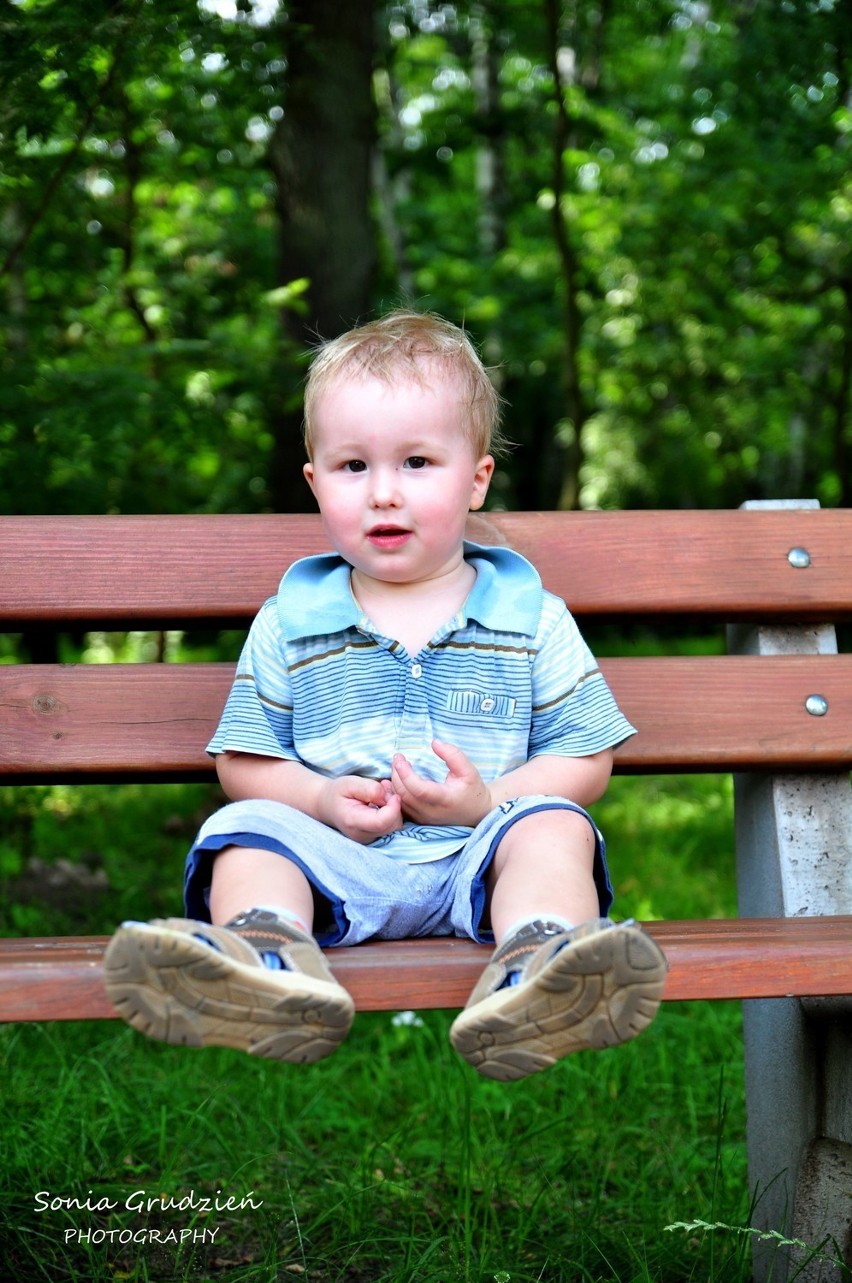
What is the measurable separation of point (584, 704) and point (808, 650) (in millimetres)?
587

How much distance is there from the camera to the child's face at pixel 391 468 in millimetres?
1974

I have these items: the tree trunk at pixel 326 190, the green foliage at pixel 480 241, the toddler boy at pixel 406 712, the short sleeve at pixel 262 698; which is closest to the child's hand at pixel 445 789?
the toddler boy at pixel 406 712

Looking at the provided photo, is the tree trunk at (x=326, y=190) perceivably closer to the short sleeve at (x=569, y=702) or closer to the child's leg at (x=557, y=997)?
the short sleeve at (x=569, y=702)

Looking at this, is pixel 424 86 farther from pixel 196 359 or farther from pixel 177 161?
pixel 196 359

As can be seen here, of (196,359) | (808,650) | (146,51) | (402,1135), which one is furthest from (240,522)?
(196,359)

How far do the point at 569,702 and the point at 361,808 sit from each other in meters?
0.38

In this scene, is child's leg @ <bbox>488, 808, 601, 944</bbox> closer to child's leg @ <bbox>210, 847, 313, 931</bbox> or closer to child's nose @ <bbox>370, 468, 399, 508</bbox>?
child's leg @ <bbox>210, 847, 313, 931</bbox>

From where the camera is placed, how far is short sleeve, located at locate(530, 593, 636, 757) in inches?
80.5

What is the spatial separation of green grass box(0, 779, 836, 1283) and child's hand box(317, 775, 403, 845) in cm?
57

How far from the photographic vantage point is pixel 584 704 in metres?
2.06

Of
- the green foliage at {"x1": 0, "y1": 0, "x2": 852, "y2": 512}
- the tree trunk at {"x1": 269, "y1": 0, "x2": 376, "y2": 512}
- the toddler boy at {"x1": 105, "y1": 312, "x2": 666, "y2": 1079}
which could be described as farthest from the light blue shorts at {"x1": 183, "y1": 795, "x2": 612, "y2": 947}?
the tree trunk at {"x1": 269, "y1": 0, "x2": 376, "y2": 512}

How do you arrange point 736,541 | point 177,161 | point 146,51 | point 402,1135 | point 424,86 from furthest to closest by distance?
1. point 424,86
2. point 177,161
3. point 146,51
4. point 402,1135
5. point 736,541

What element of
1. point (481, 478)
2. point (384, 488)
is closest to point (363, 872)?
point (384, 488)

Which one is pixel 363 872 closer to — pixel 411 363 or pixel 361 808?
pixel 361 808
